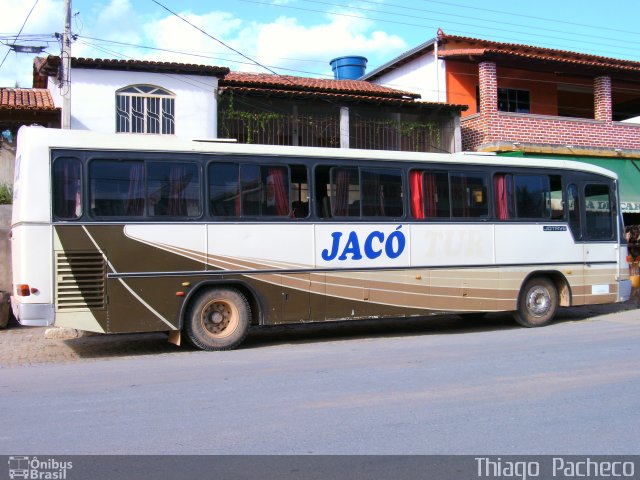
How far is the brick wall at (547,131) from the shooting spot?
63.4 ft

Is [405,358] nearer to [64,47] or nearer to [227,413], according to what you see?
[227,413]

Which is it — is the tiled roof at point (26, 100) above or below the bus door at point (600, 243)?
above

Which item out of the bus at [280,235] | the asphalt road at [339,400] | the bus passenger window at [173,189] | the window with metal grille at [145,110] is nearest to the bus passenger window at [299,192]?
the bus at [280,235]

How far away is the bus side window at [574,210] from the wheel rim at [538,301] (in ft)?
4.29

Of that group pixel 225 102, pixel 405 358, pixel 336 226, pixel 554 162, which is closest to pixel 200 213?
pixel 336 226

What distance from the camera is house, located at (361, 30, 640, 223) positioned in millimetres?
19297

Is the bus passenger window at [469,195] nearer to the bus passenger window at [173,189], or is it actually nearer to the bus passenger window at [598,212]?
the bus passenger window at [598,212]

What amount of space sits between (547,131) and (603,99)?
2.82 m

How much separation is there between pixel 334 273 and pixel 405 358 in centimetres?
208

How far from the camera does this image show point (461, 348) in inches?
388

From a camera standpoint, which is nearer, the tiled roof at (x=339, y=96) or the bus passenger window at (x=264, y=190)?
the bus passenger window at (x=264, y=190)

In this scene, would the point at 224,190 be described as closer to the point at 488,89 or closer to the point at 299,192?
the point at 299,192

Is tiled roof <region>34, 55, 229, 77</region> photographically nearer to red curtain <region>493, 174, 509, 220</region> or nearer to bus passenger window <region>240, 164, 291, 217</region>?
bus passenger window <region>240, 164, 291, 217</region>

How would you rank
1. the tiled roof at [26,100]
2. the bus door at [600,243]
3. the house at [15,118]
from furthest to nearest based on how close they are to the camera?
1. the house at [15,118]
2. the tiled roof at [26,100]
3. the bus door at [600,243]
